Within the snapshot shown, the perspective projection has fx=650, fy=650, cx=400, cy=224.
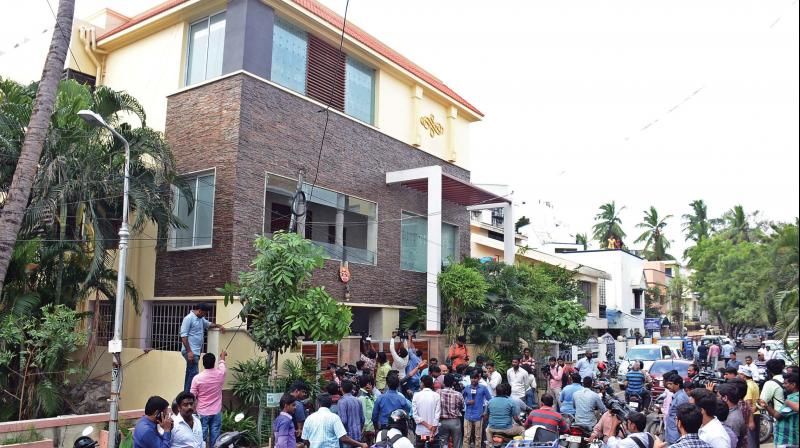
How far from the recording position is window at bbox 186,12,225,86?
56.3ft

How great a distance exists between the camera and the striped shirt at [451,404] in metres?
10.6

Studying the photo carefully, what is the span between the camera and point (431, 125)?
23.5 meters

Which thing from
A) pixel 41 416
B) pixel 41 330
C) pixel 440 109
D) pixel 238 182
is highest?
pixel 440 109

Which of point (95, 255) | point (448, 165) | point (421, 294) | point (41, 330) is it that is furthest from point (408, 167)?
point (41, 330)

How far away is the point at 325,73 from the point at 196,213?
5.59m

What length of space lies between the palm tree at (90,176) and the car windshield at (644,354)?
55.5 ft

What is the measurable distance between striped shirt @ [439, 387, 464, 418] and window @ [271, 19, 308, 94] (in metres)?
10.3

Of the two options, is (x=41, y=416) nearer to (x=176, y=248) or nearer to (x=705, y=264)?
(x=176, y=248)

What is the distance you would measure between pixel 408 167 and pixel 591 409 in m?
12.7

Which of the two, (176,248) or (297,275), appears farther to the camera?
(176,248)

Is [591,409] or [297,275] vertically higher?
[297,275]

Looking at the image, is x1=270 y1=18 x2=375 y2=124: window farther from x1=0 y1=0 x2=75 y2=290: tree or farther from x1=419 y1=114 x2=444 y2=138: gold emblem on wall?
x1=0 y1=0 x2=75 y2=290: tree

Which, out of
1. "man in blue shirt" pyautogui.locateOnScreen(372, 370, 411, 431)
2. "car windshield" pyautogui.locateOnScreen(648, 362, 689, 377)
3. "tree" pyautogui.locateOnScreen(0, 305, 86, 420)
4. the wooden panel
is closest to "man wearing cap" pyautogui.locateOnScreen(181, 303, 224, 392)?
"tree" pyautogui.locateOnScreen(0, 305, 86, 420)

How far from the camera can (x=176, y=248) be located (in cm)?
1669
